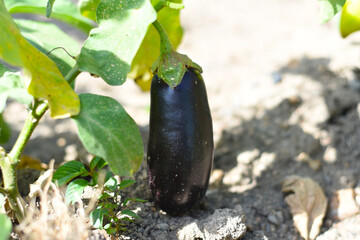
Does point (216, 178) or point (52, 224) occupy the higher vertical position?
point (52, 224)

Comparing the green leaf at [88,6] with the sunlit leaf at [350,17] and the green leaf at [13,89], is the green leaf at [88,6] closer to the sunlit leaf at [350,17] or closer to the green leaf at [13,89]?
the green leaf at [13,89]

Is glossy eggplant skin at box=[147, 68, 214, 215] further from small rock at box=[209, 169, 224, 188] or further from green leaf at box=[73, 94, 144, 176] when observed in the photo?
small rock at box=[209, 169, 224, 188]

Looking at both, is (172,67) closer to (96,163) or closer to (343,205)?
(96,163)

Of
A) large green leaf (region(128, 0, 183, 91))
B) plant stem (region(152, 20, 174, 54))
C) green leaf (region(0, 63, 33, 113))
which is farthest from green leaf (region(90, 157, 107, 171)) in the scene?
large green leaf (region(128, 0, 183, 91))

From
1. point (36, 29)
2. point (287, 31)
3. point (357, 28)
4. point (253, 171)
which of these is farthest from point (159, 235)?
point (287, 31)

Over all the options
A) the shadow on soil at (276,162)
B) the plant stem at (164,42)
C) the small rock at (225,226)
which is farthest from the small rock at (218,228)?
the plant stem at (164,42)

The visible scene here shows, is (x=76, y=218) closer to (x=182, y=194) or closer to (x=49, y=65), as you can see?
(x=182, y=194)

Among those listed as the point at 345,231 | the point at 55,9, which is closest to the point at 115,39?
the point at 55,9
